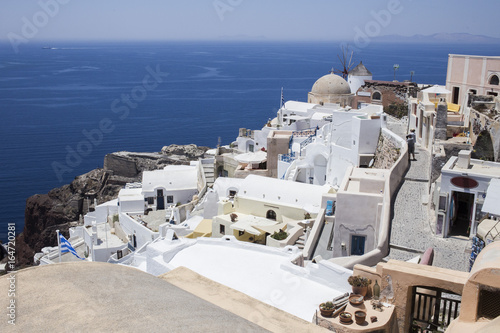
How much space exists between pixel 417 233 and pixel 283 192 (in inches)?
366

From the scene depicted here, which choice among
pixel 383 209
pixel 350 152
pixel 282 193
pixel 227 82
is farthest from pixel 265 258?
pixel 227 82

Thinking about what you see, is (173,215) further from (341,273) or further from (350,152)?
(341,273)

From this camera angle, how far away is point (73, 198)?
45.8 m

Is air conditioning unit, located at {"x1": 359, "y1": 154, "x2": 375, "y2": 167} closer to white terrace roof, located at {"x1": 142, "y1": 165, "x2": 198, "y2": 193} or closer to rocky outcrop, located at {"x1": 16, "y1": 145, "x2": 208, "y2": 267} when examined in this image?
white terrace roof, located at {"x1": 142, "y1": 165, "x2": 198, "y2": 193}

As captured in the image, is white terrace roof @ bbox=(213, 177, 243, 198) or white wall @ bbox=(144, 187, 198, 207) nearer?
white terrace roof @ bbox=(213, 177, 243, 198)

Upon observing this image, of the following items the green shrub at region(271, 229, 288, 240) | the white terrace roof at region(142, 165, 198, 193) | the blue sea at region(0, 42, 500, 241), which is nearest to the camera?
the green shrub at region(271, 229, 288, 240)

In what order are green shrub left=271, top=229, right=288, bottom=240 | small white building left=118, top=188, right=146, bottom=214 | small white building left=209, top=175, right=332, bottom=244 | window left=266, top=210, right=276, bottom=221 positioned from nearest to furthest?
green shrub left=271, top=229, right=288, bottom=240 < small white building left=209, top=175, right=332, bottom=244 < window left=266, top=210, right=276, bottom=221 < small white building left=118, top=188, right=146, bottom=214

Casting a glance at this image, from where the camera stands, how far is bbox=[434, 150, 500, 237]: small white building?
43.1 ft

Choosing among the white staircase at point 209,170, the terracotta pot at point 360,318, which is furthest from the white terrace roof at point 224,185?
the terracotta pot at point 360,318

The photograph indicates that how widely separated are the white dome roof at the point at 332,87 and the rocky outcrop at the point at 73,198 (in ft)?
53.5

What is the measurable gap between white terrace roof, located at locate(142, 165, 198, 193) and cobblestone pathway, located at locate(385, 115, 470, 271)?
17733 mm

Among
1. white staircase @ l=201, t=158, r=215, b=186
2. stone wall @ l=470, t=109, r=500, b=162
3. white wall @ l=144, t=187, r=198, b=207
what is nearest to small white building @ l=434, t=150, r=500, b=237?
stone wall @ l=470, t=109, r=500, b=162

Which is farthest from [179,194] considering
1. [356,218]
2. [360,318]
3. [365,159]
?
[360,318]

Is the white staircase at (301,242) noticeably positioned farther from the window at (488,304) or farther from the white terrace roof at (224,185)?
the window at (488,304)
